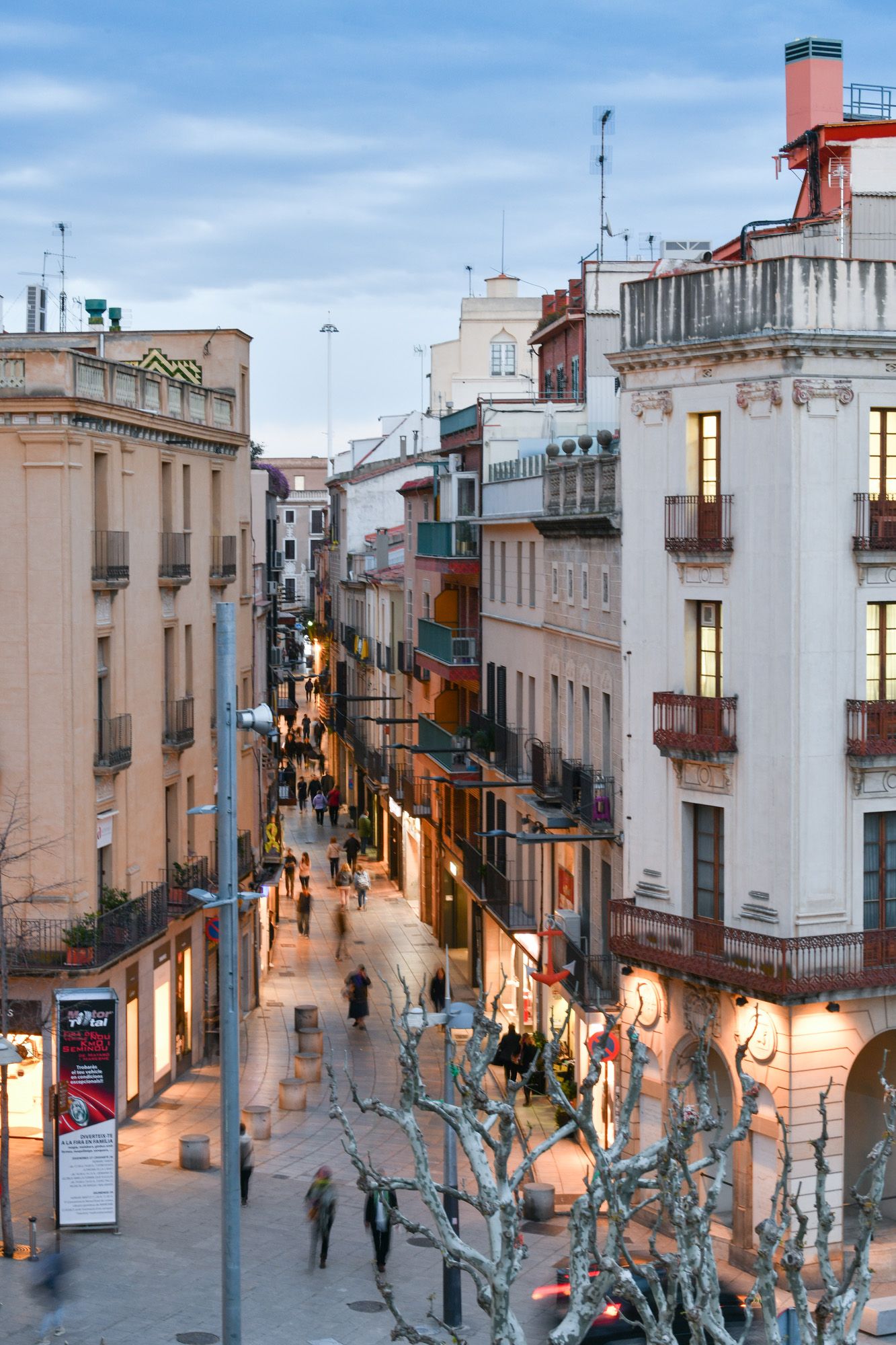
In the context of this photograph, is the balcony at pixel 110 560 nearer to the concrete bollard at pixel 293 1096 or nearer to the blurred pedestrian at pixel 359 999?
the concrete bollard at pixel 293 1096

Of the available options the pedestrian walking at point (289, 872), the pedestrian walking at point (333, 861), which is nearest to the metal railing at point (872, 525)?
the pedestrian walking at point (289, 872)

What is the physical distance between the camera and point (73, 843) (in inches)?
1252

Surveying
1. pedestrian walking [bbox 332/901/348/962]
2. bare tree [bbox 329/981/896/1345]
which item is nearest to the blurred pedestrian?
pedestrian walking [bbox 332/901/348/962]

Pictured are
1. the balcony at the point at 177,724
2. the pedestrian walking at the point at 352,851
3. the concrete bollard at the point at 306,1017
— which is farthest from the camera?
the pedestrian walking at the point at 352,851

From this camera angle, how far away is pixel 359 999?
1585 inches

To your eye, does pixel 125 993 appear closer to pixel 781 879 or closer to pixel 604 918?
pixel 604 918

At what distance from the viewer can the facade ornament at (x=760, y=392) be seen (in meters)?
26.2

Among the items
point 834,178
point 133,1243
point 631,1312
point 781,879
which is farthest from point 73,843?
point 834,178

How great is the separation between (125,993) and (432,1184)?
2064 cm

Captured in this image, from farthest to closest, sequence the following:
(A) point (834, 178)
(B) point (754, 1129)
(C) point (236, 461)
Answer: (C) point (236, 461) → (A) point (834, 178) → (B) point (754, 1129)

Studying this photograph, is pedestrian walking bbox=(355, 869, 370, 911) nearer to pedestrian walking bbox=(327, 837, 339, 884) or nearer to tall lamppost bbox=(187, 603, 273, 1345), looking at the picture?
pedestrian walking bbox=(327, 837, 339, 884)

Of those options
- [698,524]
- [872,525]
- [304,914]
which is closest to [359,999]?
[304,914]

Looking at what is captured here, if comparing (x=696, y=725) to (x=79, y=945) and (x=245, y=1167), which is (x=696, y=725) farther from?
(x=79, y=945)

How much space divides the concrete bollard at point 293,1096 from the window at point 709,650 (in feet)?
37.9
